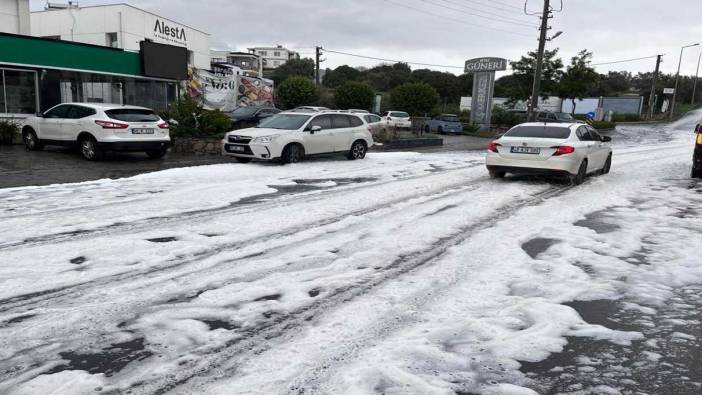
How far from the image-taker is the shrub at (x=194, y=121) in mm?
16125

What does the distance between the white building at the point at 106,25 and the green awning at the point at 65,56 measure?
524 inches

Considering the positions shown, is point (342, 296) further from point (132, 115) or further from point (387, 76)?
point (387, 76)

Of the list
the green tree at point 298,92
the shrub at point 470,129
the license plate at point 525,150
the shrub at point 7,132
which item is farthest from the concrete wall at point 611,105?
the shrub at point 7,132

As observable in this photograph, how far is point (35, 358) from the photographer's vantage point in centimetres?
334

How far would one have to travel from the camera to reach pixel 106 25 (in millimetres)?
36469

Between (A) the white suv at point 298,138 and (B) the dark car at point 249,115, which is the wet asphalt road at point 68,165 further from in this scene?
(B) the dark car at point 249,115

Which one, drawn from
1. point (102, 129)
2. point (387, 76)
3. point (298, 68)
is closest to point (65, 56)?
point (102, 129)

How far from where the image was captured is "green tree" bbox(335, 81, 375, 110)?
3628 centimetres

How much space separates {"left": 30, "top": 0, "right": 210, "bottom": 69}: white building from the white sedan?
31584 mm

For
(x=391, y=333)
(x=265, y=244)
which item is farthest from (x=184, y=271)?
Result: (x=391, y=333)

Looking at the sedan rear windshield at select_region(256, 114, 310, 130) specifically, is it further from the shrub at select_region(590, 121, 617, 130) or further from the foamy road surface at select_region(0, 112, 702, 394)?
the shrub at select_region(590, 121, 617, 130)

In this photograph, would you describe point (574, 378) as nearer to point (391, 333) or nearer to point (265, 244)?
point (391, 333)

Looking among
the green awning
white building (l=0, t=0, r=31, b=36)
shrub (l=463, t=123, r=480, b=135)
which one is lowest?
shrub (l=463, t=123, r=480, b=135)

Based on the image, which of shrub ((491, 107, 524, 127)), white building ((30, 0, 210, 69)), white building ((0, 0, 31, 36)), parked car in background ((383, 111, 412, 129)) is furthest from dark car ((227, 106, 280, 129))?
shrub ((491, 107, 524, 127))
